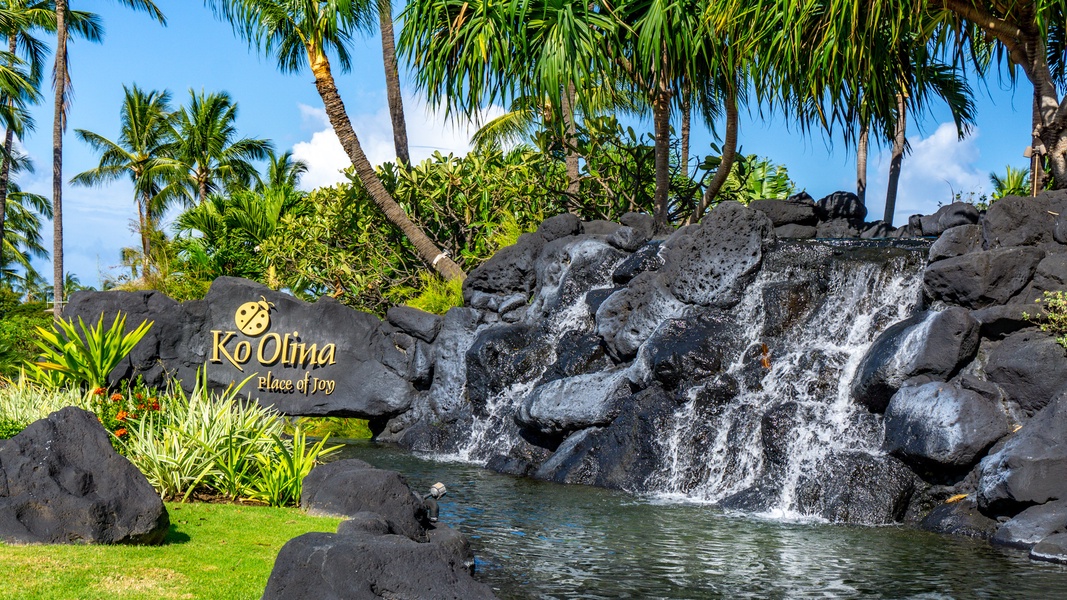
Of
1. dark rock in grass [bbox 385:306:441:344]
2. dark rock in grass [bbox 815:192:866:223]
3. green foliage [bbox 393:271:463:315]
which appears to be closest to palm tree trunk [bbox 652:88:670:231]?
dark rock in grass [bbox 815:192:866:223]

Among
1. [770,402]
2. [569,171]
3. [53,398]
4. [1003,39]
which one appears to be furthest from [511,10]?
[53,398]

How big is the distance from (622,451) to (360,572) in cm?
791

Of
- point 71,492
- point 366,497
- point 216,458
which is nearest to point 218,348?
point 216,458

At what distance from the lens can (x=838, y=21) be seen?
1572cm

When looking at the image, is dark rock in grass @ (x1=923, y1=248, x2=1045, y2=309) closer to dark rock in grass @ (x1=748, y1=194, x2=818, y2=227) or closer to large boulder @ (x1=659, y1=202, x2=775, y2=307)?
large boulder @ (x1=659, y1=202, x2=775, y2=307)

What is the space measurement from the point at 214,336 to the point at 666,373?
10358 millimetres

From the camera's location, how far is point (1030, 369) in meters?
11.0

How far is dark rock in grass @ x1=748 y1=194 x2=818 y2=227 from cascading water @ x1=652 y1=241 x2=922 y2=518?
296 centimetres

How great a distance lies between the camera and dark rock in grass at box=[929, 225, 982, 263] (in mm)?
12961

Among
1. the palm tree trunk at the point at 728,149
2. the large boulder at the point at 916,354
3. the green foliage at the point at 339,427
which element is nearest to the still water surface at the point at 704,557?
the large boulder at the point at 916,354

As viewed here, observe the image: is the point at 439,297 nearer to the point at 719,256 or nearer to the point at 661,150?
the point at 661,150

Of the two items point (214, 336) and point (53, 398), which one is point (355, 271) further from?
point (53, 398)

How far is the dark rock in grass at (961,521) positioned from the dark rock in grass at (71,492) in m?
7.46

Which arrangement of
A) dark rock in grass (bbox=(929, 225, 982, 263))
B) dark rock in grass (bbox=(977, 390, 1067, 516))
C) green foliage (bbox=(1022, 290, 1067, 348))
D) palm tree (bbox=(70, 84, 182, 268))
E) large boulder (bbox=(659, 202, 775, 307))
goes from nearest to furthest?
dark rock in grass (bbox=(977, 390, 1067, 516))
green foliage (bbox=(1022, 290, 1067, 348))
dark rock in grass (bbox=(929, 225, 982, 263))
large boulder (bbox=(659, 202, 775, 307))
palm tree (bbox=(70, 84, 182, 268))
